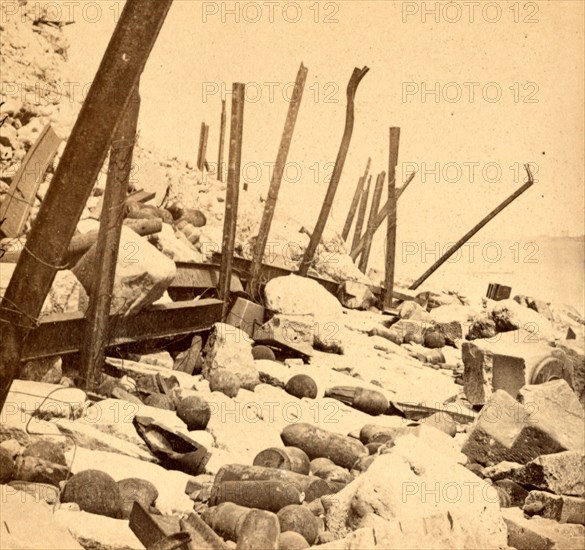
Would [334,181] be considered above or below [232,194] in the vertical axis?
above

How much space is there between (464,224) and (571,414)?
4284 cm

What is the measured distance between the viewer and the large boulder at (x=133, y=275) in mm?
6633

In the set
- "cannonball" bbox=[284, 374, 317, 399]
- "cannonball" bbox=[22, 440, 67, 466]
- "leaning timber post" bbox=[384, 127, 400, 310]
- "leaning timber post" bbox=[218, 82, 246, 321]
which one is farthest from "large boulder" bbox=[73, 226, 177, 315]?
"leaning timber post" bbox=[384, 127, 400, 310]

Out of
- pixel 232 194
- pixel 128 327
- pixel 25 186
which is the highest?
pixel 25 186

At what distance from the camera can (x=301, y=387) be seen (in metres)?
7.16

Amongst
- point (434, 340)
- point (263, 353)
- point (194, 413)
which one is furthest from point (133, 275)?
point (434, 340)

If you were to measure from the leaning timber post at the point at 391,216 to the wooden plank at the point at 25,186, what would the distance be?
6263 millimetres

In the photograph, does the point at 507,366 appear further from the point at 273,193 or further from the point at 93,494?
the point at 93,494

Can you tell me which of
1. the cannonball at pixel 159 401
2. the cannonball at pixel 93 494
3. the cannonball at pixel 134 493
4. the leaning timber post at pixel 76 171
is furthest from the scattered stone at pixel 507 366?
the leaning timber post at pixel 76 171

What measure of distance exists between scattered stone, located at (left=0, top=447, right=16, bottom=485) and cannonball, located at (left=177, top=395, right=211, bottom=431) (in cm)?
184

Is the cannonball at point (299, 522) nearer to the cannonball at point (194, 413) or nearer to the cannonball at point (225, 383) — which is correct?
the cannonball at point (194, 413)

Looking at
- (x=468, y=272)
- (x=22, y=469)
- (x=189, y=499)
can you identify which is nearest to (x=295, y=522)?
(x=189, y=499)

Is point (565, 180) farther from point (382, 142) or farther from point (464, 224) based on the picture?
point (382, 142)

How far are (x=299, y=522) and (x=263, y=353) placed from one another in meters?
4.46
